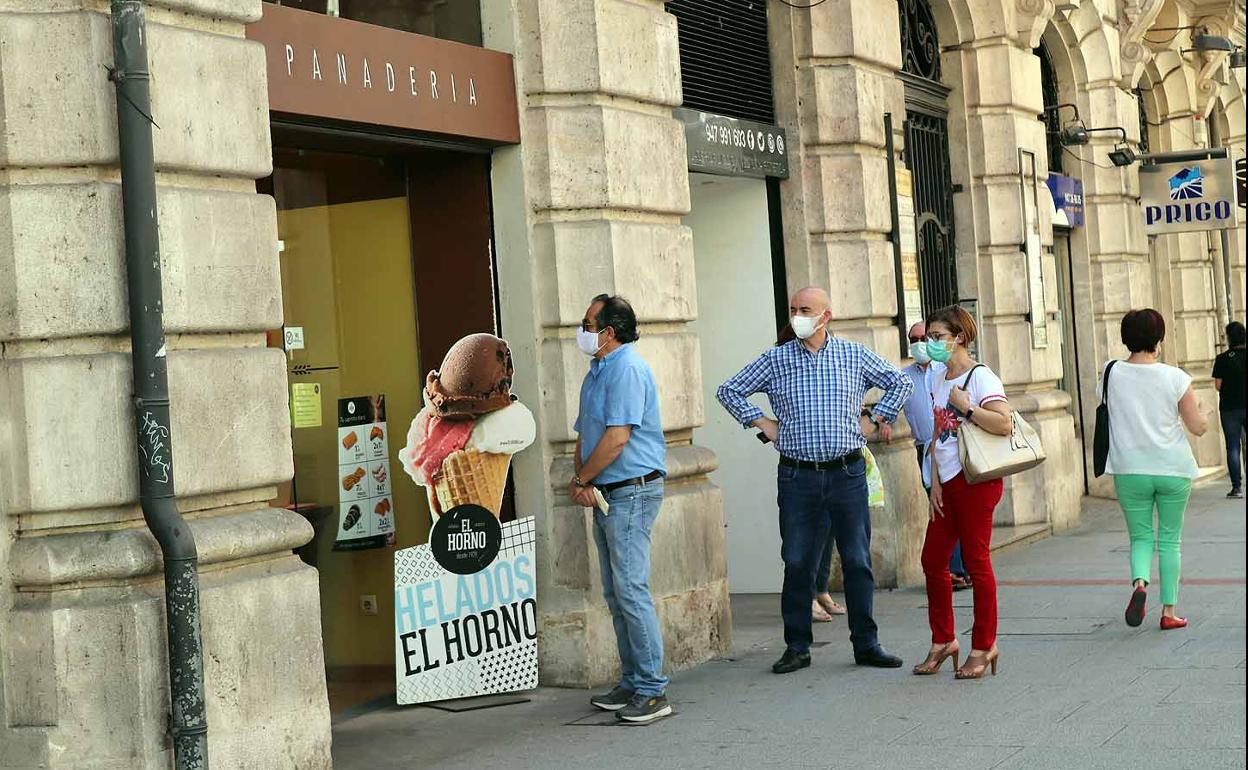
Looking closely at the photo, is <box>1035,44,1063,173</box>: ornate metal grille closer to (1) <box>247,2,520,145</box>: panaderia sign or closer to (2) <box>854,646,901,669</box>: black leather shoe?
Result: (2) <box>854,646,901,669</box>: black leather shoe

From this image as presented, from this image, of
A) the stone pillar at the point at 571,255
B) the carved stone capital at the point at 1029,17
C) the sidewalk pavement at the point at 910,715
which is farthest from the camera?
the carved stone capital at the point at 1029,17

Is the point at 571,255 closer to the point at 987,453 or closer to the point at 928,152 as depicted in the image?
the point at 987,453

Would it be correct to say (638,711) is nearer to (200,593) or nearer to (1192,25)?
(200,593)

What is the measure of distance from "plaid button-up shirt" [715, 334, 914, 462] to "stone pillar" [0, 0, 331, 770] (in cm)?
309

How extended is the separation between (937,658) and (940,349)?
1.47m

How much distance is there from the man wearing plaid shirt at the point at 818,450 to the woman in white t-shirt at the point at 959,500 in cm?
36

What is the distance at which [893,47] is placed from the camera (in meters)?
12.5

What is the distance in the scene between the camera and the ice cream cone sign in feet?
27.3

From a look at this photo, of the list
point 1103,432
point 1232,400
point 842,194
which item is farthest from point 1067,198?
point 1103,432

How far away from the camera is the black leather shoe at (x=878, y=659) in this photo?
856 centimetres

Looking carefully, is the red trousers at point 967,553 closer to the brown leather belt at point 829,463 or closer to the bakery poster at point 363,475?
the brown leather belt at point 829,463

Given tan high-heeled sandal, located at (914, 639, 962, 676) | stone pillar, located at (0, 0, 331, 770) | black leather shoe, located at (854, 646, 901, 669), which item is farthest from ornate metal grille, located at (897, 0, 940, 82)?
stone pillar, located at (0, 0, 331, 770)

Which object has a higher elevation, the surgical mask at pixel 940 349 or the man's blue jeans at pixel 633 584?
Result: the surgical mask at pixel 940 349

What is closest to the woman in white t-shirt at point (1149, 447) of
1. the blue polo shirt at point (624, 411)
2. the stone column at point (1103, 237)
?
the blue polo shirt at point (624, 411)
